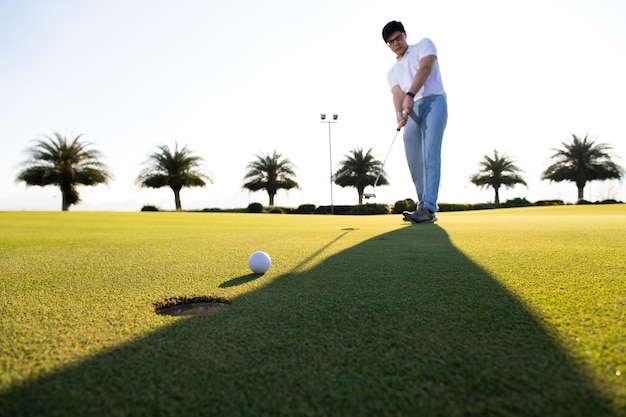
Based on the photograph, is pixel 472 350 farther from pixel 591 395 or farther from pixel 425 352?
pixel 591 395

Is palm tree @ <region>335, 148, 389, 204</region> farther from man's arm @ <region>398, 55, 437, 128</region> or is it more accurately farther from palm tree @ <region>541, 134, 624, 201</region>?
man's arm @ <region>398, 55, 437, 128</region>

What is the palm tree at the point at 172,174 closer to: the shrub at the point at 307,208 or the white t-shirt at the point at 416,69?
the shrub at the point at 307,208

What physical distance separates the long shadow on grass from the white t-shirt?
16.3 feet

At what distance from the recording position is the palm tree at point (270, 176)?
133 ft

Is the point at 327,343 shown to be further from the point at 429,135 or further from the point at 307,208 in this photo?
the point at 307,208

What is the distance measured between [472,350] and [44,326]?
1564 mm

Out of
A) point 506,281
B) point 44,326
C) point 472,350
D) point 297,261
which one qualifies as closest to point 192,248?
point 297,261

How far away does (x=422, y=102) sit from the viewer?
6070mm

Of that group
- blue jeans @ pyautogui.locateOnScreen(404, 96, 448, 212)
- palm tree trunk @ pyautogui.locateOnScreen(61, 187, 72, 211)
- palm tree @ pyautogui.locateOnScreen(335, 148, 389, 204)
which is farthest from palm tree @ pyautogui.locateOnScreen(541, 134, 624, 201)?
palm tree trunk @ pyautogui.locateOnScreen(61, 187, 72, 211)

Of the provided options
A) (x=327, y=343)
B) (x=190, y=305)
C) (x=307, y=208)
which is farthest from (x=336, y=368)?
(x=307, y=208)

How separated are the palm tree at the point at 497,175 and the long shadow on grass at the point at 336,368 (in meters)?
42.8

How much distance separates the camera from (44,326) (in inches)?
57.5

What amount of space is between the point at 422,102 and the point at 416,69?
52cm

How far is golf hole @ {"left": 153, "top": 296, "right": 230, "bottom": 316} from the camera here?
5.82ft
